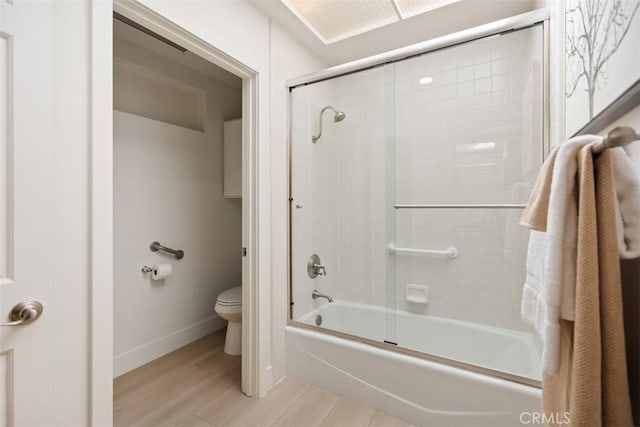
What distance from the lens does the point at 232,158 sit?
2.67 meters

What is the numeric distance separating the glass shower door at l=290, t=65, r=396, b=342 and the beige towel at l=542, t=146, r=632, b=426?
150cm

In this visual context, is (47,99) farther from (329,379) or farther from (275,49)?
(329,379)

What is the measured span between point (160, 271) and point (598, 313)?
239cm

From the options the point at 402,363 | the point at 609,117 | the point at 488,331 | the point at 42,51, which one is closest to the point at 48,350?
the point at 42,51

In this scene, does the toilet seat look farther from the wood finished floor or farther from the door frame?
the door frame

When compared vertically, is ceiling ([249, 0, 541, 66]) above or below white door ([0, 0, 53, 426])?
above

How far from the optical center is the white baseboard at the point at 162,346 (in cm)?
196

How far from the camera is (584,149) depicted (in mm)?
533

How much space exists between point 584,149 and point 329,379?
1728 millimetres

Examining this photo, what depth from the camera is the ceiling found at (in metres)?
1.72

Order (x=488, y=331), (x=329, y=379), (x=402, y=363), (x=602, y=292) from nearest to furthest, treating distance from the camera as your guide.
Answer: (x=602, y=292)
(x=402, y=363)
(x=329, y=379)
(x=488, y=331)

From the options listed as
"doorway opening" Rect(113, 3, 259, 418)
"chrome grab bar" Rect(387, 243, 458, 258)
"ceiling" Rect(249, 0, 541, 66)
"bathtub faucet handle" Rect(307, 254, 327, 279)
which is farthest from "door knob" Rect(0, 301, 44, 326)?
"chrome grab bar" Rect(387, 243, 458, 258)

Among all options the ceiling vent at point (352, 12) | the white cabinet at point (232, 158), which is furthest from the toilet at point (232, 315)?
the ceiling vent at point (352, 12)

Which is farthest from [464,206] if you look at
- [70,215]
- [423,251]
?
[70,215]
